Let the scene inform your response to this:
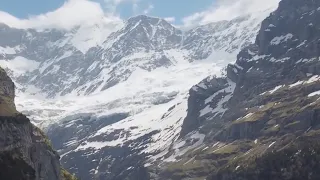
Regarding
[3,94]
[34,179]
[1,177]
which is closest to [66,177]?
[3,94]

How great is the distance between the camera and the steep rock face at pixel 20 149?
10419cm

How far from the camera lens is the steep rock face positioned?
342 feet

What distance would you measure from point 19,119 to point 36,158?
11155mm

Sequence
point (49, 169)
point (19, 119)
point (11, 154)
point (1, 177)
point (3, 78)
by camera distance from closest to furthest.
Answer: point (1, 177) < point (11, 154) < point (19, 119) < point (49, 169) < point (3, 78)

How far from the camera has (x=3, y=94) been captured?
14550 cm

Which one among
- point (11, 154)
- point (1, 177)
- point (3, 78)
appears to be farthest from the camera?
point (3, 78)

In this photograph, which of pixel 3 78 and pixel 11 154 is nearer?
pixel 11 154

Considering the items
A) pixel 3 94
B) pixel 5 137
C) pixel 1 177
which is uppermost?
pixel 3 94

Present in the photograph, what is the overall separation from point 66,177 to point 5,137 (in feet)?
157

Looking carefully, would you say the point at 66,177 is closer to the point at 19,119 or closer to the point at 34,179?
the point at 19,119

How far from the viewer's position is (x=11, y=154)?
10881 cm

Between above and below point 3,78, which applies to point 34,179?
below

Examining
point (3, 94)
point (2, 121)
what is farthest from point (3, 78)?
point (2, 121)

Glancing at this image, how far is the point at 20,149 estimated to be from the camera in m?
116
